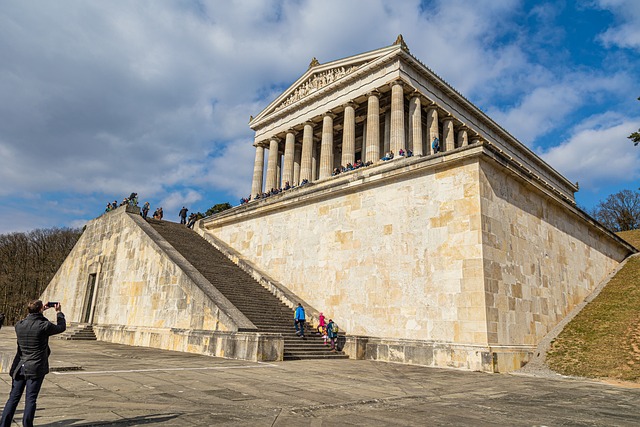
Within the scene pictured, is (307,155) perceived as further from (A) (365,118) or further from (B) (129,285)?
(B) (129,285)

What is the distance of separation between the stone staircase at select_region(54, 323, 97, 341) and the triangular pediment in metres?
26.7

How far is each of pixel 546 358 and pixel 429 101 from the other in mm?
26194

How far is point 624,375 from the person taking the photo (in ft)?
36.7

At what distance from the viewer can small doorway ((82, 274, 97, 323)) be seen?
2469 centimetres

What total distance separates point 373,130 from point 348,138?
244 cm

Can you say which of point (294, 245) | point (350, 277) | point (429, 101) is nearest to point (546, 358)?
point (350, 277)

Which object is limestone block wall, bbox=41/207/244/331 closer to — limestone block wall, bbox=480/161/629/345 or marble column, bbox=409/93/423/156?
limestone block wall, bbox=480/161/629/345

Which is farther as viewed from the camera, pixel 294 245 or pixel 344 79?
pixel 344 79

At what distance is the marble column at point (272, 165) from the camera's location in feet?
138

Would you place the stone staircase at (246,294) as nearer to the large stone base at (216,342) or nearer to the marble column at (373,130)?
the large stone base at (216,342)

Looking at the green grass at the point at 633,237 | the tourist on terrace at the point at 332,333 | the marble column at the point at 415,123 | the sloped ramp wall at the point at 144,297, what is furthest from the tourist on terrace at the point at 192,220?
the green grass at the point at 633,237

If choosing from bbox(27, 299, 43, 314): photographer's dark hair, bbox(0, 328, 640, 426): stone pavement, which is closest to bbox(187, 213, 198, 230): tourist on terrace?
bbox(0, 328, 640, 426): stone pavement

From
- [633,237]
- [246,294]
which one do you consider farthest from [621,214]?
[246,294]

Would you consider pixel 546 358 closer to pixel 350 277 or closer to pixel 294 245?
pixel 350 277
